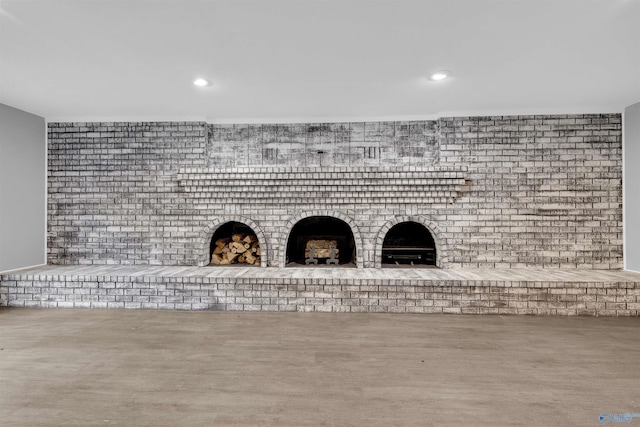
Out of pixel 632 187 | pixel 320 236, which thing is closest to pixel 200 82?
pixel 320 236

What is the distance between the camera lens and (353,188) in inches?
159

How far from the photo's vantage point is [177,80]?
3141mm

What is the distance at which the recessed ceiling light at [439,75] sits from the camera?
9.73ft

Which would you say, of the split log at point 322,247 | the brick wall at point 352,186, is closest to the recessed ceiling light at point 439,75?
the brick wall at point 352,186

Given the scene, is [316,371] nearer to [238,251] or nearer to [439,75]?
[238,251]

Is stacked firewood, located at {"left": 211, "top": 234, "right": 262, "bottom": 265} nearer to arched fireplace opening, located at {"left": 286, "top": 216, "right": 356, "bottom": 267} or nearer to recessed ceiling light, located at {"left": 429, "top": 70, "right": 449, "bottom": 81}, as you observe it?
arched fireplace opening, located at {"left": 286, "top": 216, "right": 356, "bottom": 267}

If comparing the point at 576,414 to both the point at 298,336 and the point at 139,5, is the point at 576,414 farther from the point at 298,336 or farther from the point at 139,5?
the point at 139,5

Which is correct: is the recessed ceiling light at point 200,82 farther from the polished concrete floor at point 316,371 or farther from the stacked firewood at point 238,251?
the polished concrete floor at point 316,371

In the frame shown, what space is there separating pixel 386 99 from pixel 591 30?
1858 mm

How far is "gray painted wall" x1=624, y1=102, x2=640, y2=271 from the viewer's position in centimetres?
381

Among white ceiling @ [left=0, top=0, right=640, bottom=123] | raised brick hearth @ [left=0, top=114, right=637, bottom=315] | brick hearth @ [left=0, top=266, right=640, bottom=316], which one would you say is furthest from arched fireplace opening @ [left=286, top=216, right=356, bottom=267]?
white ceiling @ [left=0, top=0, right=640, bottom=123]

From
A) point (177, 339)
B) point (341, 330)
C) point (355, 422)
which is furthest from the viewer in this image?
point (341, 330)

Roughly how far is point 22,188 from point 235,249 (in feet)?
9.71

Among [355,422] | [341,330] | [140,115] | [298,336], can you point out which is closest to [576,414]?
[355,422]
